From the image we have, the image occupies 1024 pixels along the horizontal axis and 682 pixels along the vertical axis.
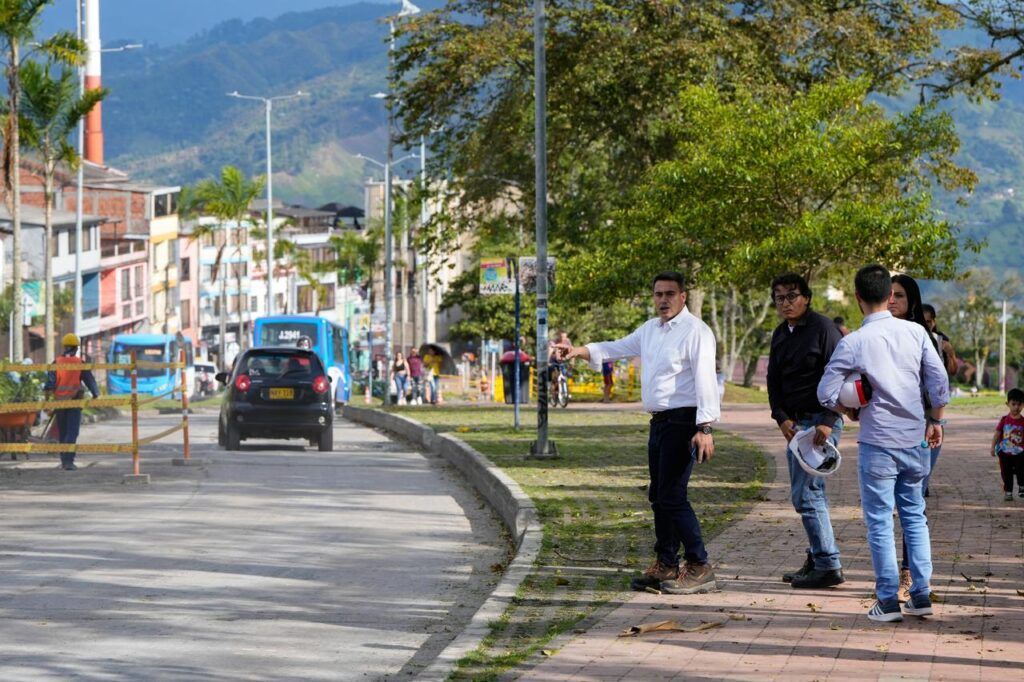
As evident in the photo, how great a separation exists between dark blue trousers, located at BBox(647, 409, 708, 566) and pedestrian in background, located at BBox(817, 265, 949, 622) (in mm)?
Answer: 1305

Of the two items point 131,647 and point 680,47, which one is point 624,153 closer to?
point 680,47

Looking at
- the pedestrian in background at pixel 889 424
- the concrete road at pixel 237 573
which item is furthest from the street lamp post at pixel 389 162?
the pedestrian in background at pixel 889 424

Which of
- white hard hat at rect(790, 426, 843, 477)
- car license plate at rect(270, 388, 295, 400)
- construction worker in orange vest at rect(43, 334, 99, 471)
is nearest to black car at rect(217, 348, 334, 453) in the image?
car license plate at rect(270, 388, 295, 400)

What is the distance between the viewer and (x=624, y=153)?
128 ft

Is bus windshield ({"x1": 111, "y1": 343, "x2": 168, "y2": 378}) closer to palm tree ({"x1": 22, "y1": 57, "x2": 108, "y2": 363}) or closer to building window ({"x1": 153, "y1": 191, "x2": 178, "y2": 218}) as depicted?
palm tree ({"x1": 22, "y1": 57, "x2": 108, "y2": 363})

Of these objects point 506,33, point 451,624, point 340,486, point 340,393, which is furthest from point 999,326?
point 451,624

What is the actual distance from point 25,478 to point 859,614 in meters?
13.2

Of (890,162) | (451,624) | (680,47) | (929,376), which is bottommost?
(451,624)

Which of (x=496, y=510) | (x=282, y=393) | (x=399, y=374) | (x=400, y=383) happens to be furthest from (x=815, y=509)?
(x=400, y=383)

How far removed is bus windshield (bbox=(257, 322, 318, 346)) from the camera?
54188 mm

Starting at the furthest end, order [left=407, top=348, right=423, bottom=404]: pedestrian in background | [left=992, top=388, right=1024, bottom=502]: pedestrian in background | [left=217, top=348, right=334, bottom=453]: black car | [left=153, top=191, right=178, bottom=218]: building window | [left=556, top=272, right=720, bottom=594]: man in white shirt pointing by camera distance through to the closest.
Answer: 1. [left=153, top=191, right=178, bottom=218]: building window
2. [left=407, top=348, right=423, bottom=404]: pedestrian in background
3. [left=217, top=348, right=334, bottom=453]: black car
4. [left=992, top=388, right=1024, bottom=502]: pedestrian in background
5. [left=556, top=272, right=720, bottom=594]: man in white shirt pointing

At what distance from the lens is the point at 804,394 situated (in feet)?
31.7

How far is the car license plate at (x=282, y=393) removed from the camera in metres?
26.2

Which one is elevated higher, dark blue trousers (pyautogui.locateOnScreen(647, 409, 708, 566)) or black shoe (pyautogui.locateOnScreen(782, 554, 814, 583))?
dark blue trousers (pyautogui.locateOnScreen(647, 409, 708, 566))
